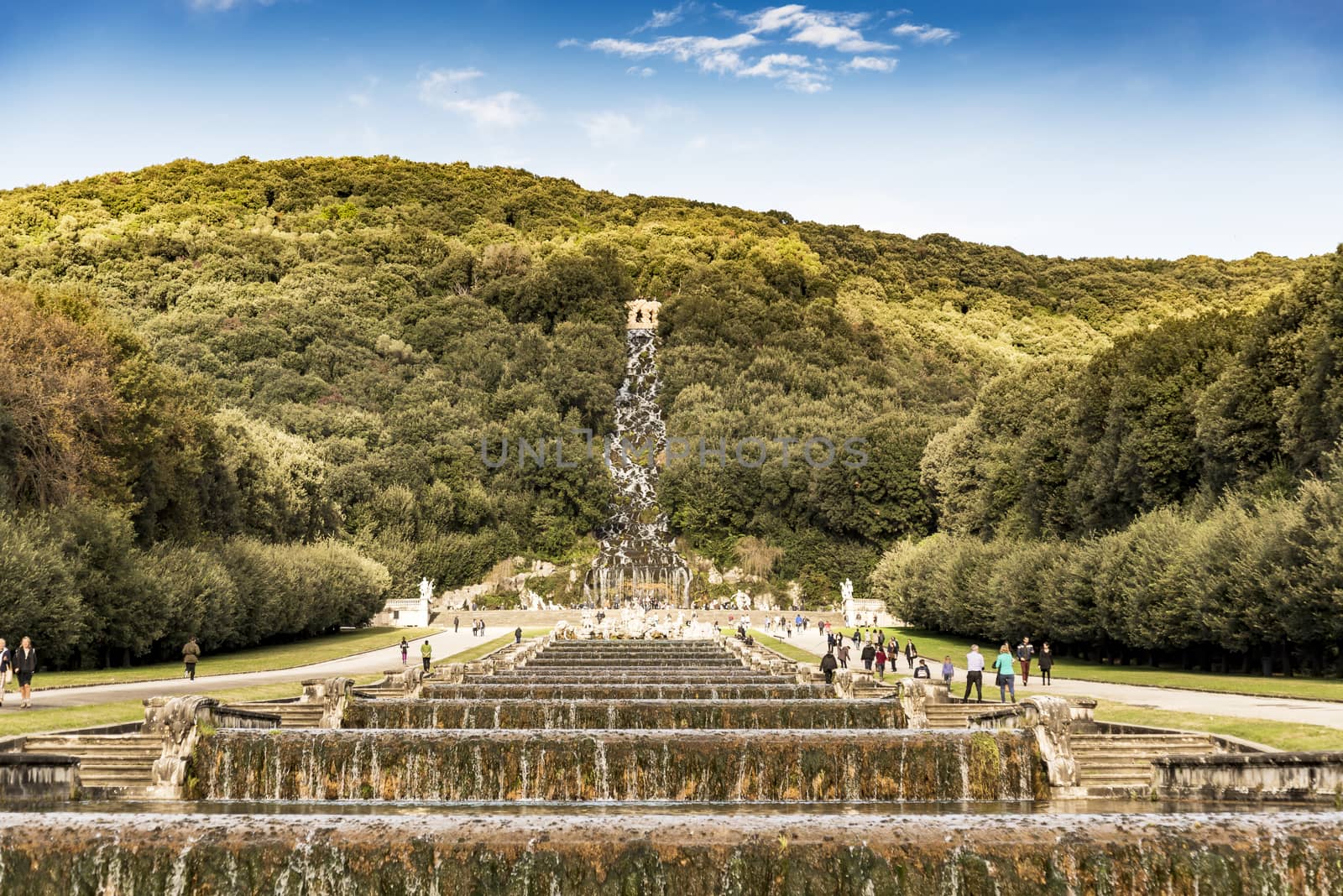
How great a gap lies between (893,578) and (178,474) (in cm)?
4204

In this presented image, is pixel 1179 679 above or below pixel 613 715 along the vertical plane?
below

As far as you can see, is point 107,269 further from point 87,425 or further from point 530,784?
point 530,784

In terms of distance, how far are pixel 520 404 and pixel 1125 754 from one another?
103427mm

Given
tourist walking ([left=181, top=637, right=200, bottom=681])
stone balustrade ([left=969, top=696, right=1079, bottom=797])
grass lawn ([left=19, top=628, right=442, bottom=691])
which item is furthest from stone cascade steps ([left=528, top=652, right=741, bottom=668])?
stone balustrade ([left=969, top=696, right=1079, bottom=797])

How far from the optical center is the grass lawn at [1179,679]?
120 ft

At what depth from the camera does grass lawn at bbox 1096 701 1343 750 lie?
2400cm

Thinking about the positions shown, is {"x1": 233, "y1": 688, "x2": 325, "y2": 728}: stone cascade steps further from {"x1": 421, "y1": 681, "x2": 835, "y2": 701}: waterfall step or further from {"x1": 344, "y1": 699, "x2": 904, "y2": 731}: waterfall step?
Answer: {"x1": 421, "y1": 681, "x2": 835, "y2": 701}: waterfall step

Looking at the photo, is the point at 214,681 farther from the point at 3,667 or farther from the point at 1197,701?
the point at 1197,701

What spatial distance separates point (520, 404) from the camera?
124 meters

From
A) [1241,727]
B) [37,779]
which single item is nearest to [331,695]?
[37,779]

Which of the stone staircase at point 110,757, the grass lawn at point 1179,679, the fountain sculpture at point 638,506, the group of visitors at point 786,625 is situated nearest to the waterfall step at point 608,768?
the stone staircase at point 110,757

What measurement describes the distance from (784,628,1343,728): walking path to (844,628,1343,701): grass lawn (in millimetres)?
921

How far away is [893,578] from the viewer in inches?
3140

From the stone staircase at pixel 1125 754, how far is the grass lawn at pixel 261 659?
1077 inches
